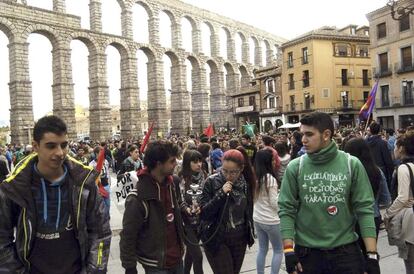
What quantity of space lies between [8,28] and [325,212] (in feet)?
106

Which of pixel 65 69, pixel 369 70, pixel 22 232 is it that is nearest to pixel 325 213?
pixel 22 232

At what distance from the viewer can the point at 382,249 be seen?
6.02 meters

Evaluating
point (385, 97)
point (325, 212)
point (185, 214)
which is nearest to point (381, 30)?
point (385, 97)

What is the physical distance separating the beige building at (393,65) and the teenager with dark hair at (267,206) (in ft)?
95.0

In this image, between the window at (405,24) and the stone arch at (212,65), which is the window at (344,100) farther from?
the stone arch at (212,65)

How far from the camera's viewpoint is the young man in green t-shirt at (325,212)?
116 inches

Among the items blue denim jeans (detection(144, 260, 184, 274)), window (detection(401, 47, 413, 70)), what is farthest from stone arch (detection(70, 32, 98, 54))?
blue denim jeans (detection(144, 260, 184, 274))

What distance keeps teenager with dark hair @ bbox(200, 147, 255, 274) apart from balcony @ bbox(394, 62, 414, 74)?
30.5 meters

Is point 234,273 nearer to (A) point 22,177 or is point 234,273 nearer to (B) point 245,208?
(B) point 245,208

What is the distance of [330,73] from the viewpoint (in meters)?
38.8

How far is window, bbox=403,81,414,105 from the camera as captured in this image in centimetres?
3064

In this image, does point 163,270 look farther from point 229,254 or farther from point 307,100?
point 307,100

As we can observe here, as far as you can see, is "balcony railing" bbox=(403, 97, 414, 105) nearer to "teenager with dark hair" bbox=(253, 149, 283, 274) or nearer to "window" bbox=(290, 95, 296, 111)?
"window" bbox=(290, 95, 296, 111)

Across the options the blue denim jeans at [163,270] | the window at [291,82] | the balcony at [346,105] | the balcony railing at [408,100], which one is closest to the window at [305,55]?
the window at [291,82]
